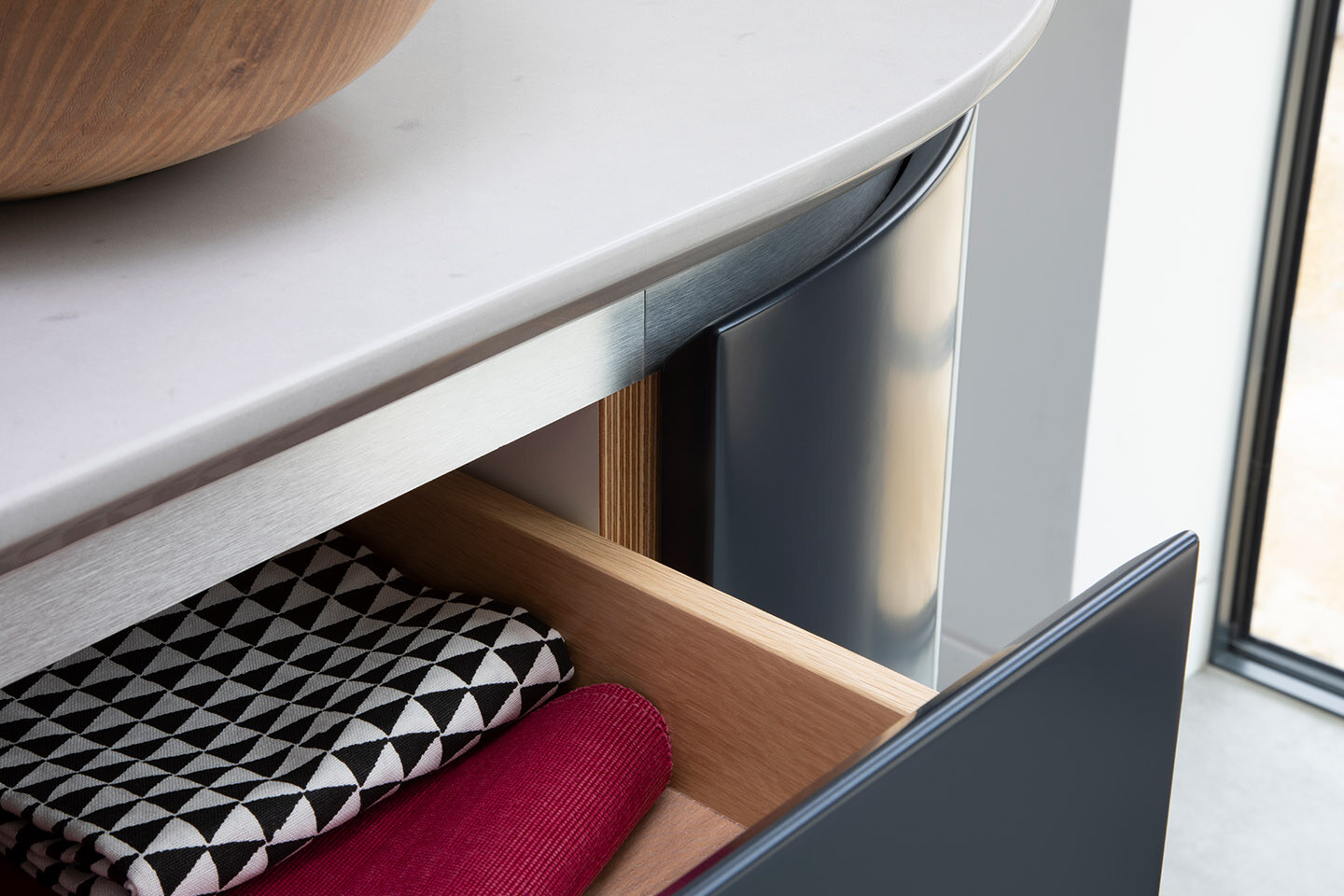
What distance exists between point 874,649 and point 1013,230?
905 millimetres

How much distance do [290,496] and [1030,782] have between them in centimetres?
21

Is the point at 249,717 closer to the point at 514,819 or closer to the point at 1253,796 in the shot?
the point at 514,819

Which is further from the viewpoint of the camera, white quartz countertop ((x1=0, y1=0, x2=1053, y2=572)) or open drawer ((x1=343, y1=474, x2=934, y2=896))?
open drawer ((x1=343, y1=474, x2=934, y2=896))

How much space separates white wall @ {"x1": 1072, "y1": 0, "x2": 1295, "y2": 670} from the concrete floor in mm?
302

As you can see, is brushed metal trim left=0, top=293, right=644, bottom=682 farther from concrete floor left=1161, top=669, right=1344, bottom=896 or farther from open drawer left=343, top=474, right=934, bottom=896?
concrete floor left=1161, top=669, right=1344, bottom=896

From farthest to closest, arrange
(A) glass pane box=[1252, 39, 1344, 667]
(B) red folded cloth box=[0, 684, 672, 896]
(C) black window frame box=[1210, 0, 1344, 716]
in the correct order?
1. (A) glass pane box=[1252, 39, 1344, 667]
2. (C) black window frame box=[1210, 0, 1344, 716]
3. (B) red folded cloth box=[0, 684, 672, 896]

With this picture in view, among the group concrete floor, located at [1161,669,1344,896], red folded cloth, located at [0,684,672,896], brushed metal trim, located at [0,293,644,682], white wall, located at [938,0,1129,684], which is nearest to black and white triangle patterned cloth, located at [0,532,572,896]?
red folded cloth, located at [0,684,672,896]

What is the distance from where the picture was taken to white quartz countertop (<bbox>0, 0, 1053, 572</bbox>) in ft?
0.98

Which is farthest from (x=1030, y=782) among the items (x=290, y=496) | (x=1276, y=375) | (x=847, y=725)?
(x=1276, y=375)

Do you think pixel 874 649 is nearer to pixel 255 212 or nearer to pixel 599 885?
pixel 599 885

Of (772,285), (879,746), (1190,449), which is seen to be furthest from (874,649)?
(1190,449)

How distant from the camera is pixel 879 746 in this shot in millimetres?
312

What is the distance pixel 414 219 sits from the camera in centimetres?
38

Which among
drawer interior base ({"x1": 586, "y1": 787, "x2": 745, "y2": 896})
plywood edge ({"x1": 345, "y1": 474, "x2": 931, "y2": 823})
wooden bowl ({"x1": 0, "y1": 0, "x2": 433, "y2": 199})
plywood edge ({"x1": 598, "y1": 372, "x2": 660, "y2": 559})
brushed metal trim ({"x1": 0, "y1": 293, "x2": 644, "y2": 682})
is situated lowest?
drawer interior base ({"x1": 586, "y1": 787, "x2": 745, "y2": 896})
